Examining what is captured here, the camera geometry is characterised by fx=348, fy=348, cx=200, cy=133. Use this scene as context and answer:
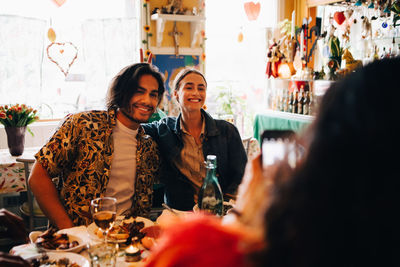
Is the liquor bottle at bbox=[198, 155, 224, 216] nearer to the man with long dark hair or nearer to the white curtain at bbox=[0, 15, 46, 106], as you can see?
the man with long dark hair

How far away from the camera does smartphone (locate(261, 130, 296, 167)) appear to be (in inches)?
18.1

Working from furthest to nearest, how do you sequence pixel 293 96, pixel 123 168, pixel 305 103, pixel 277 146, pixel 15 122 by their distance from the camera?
pixel 293 96, pixel 305 103, pixel 15 122, pixel 123 168, pixel 277 146

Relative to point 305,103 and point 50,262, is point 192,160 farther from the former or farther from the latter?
point 305,103

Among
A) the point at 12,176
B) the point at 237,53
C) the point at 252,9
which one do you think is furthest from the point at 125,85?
the point at 237,53

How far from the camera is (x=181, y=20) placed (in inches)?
150

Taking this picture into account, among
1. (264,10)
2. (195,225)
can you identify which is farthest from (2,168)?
(264,10)

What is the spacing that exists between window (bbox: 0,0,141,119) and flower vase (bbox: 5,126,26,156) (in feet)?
2.48

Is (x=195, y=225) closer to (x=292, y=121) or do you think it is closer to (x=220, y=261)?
(x=220, y=261)

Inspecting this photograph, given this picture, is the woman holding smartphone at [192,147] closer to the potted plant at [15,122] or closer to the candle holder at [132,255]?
the candle holder at [132,255]

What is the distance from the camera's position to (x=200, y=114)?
87.3 inches

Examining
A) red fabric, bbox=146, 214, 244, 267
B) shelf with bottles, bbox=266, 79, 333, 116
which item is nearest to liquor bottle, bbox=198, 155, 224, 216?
red fabric, bbox=146, 214, 244, 267

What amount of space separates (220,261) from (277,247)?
0.07m

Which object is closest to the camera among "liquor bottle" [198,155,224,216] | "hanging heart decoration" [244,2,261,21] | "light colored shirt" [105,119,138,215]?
"liquor bottle" [198,155,224,216]

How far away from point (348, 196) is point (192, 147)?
1.77 m
